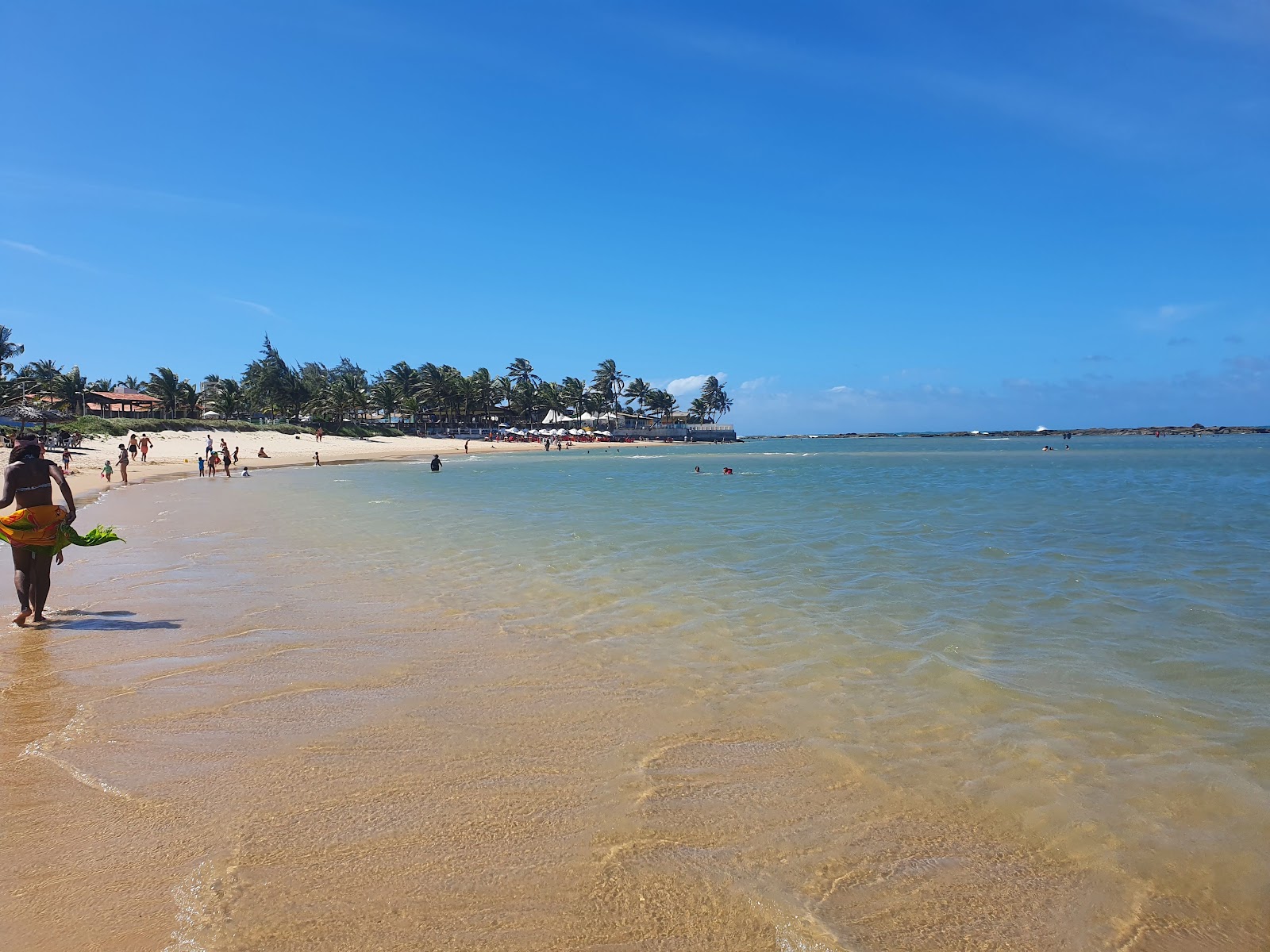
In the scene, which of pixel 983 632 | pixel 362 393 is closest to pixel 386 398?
pixel 362 393

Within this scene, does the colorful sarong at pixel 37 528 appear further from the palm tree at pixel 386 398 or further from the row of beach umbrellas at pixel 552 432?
the row of beach umbrellas at pixel 552 432

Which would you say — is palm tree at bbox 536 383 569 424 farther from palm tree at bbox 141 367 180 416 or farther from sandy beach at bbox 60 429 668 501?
palm tree at bbox 141 367 180 416

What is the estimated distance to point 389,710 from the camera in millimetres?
4879

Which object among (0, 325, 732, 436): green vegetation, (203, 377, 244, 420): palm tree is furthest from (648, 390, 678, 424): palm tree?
(203, 377, 244, 420): palm tree

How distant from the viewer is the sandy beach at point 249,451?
114ft

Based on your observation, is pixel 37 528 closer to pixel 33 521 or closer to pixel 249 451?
pixel 33 521

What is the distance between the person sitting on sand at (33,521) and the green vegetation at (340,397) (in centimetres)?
5006

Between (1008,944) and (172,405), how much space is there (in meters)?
81.8

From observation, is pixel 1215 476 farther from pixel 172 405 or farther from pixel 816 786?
pixel 172 405

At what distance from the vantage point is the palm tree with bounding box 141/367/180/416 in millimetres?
69812

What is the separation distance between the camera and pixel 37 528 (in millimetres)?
6812

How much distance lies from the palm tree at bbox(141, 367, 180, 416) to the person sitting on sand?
73.0 meters

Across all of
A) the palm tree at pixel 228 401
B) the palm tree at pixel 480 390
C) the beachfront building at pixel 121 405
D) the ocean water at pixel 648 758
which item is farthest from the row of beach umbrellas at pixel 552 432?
the ocean water at pixel 648 758

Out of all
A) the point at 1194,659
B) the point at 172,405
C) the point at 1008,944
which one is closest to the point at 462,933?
the point at 1008,944
